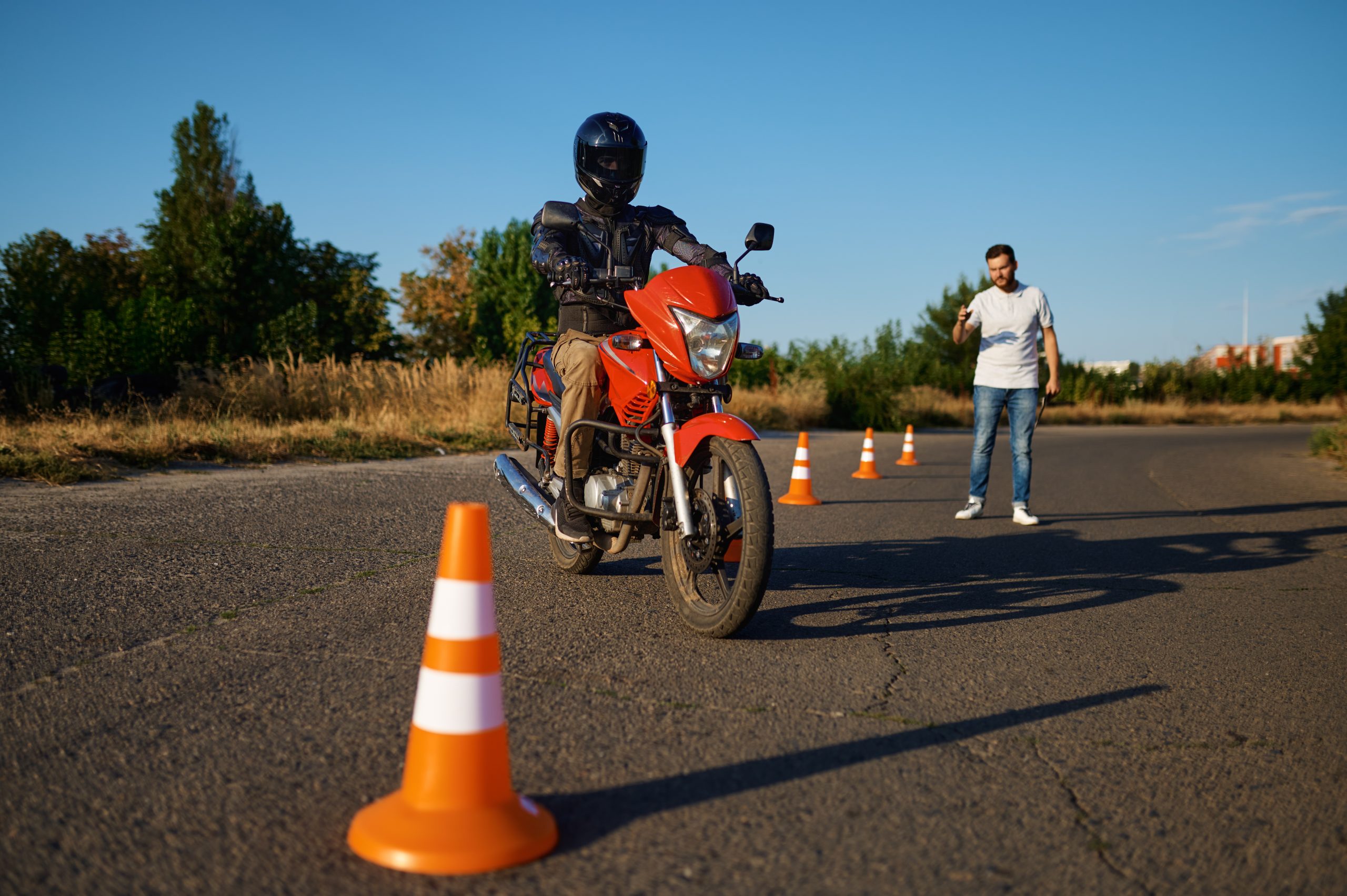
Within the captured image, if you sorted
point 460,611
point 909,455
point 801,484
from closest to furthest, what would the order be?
point 460,611 → point 801,484 → point 909,455

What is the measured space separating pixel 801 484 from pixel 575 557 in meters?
4.44

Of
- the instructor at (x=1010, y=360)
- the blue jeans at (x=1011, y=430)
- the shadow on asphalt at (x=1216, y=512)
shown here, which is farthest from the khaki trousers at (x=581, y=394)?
the shadow on asphalt at (x=1216, y=512)

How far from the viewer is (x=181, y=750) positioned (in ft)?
8.78

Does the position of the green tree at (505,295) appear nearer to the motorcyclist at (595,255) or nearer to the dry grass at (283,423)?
the dry grass at (283,423)

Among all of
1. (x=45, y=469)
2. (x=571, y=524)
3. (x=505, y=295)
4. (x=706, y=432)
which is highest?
(x=505, y=295)

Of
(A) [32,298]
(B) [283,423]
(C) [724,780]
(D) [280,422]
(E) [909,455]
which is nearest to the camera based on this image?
(C) [724,780]

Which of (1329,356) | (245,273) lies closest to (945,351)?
(1329,356)

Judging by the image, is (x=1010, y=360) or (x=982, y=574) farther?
(x=1010, y=360)

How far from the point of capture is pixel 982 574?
19.2ft

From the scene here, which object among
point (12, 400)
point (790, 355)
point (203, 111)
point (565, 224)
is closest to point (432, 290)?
point (203, 111)

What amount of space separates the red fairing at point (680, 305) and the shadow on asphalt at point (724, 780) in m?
1.76

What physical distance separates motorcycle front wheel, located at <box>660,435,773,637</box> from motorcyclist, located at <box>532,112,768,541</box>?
62cm

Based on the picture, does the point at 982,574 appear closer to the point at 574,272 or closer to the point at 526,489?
the point at 526,489

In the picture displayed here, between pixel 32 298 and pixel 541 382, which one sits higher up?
pixel 32 298
